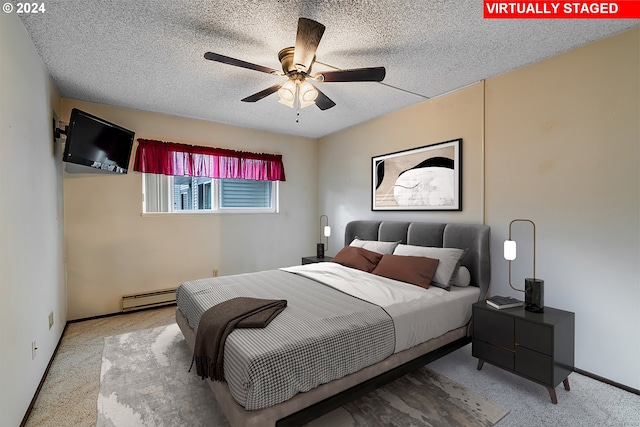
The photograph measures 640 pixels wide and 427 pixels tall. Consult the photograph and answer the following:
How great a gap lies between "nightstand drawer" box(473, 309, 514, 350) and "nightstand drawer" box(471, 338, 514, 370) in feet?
0.12

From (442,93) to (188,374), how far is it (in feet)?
12.7

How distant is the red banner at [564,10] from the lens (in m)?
2.01

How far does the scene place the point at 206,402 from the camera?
207cm

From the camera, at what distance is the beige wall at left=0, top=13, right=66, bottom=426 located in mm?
1710

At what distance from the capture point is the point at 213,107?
3865 mm

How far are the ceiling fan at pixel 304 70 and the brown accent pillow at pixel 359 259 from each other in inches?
71.8

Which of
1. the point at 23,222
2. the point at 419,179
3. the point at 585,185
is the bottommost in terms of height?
the point at 23,222

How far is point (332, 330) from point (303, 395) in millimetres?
389

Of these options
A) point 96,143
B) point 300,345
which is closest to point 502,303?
point 300,345

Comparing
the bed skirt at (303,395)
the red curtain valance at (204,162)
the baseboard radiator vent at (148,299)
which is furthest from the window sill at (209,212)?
the bed skirt at (303,395)

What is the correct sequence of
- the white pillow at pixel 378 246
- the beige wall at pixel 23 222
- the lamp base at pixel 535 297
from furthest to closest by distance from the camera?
the white pillow at pixel 378 246 → the lamp base at pixel 535 297 → the beige wall at pixel 23 222

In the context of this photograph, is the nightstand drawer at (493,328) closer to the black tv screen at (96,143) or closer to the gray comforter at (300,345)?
the gray comforter at (300,345)

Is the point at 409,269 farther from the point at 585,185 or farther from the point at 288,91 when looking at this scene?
the point at 288,91

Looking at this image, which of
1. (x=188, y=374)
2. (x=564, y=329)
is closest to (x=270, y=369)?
(x=188, y=374)
